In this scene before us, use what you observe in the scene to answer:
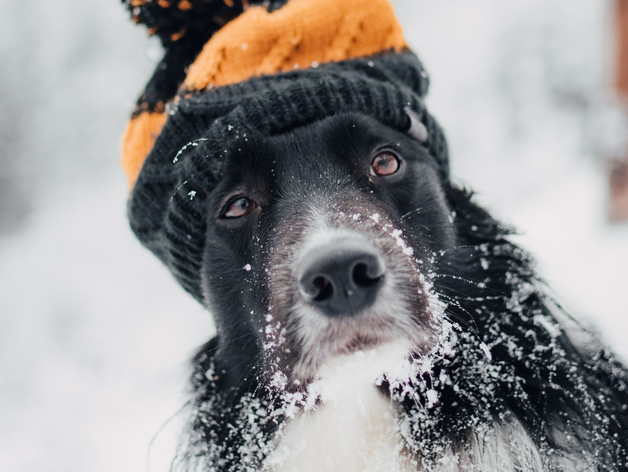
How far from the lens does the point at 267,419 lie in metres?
1.86

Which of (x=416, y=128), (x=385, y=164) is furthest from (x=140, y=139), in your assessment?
(x=416, y=128)

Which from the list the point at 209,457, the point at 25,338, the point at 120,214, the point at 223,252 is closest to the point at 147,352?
the point at 25,338

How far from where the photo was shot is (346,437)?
182 cm

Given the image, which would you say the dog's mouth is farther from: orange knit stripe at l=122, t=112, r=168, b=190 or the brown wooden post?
the brown wooden post

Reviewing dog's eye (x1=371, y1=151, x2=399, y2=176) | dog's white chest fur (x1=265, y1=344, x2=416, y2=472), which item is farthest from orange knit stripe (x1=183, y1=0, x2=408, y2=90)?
dog's white chest fur (x1=265, y1=344, x2=416, y2=472)

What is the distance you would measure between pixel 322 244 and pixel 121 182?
8.62 m

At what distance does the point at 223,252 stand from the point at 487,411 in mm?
1151

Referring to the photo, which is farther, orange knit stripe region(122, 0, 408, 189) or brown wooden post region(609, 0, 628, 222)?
brown wooden post region(609, 0, 628, 222)

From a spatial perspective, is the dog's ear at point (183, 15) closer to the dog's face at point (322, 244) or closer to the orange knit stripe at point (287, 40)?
the orange knit stripe at point (287, 40)

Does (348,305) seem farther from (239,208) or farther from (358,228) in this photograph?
(239,208)

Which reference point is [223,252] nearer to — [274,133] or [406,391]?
[274,133]

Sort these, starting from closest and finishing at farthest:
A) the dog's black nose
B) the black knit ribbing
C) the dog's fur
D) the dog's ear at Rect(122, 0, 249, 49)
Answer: the dog's black nose → the dog's fur → the black knit ribbing → the dog's ear at Rect(122, 0, 249, 49)

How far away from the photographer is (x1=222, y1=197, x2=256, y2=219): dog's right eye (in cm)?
176

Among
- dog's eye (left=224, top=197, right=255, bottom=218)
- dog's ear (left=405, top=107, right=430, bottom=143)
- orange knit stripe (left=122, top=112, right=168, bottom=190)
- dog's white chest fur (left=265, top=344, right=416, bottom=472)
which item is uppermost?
orange knit stripe (left=122, top=112, right=168, bottom=190)
